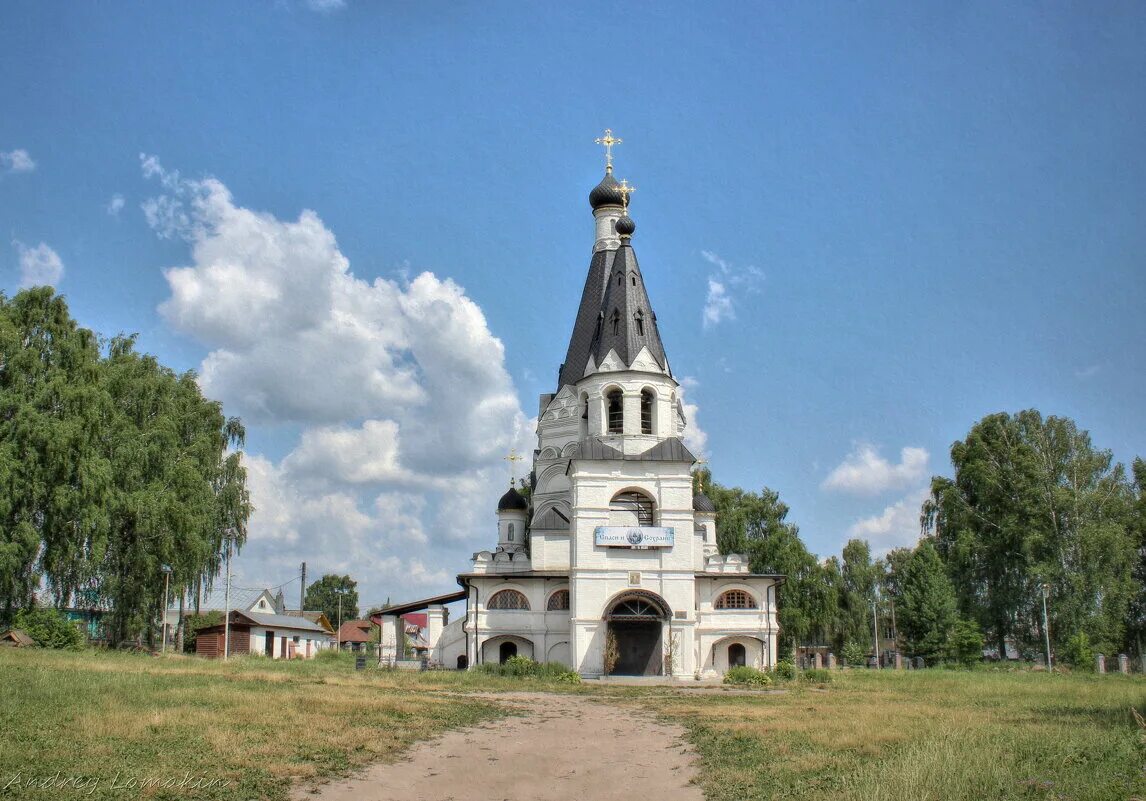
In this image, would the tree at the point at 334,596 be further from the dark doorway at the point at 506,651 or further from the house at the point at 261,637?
the dark doorway at the point at 506,651

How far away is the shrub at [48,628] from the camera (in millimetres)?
28312

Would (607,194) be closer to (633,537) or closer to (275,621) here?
(633,537)

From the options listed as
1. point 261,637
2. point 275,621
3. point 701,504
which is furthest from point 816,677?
point 275,621

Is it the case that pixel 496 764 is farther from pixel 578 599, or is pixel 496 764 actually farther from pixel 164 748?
pixel 578 599

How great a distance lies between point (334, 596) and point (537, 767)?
96843mm

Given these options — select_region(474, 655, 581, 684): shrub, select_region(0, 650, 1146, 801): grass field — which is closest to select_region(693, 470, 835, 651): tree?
select_region(474, 655, 581, 684): shrub

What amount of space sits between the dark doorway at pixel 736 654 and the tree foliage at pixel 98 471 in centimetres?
1978

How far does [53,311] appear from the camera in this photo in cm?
3170

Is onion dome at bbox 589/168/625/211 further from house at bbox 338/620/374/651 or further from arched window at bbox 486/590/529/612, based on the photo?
house at bbox 338/620/374/651

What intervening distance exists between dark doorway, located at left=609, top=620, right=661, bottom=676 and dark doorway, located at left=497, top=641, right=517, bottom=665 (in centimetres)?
418

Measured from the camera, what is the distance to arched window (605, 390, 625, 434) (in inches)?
1512

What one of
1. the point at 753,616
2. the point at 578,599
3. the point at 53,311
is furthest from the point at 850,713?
the point at 53,311

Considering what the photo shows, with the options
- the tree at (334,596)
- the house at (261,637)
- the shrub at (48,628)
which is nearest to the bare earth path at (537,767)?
the shrub at (48,628)

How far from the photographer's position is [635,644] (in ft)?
121
